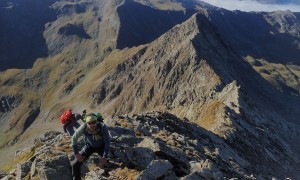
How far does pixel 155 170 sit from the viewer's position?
27000 mm

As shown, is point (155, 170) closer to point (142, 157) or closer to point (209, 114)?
point (142, 157)

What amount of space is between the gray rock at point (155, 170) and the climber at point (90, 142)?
289 cm

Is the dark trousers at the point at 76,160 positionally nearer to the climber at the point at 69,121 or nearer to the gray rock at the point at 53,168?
the gray rock at the point at 53,168

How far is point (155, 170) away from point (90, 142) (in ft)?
14.9

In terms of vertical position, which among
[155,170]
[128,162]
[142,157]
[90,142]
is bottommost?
[128,162]

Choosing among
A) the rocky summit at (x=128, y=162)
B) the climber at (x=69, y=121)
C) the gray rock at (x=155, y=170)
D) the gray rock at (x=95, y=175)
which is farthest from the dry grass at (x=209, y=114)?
the gray rock at (x=95, y=175)

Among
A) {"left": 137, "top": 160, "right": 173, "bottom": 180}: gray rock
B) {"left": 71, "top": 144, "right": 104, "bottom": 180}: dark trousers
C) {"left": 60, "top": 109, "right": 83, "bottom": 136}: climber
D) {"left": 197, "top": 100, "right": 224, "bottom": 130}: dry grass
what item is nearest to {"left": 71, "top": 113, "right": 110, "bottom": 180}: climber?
{"left": 71, "top": 144, "right": 104, "bottom": 180}: dark trousers

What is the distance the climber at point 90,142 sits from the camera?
2469 centimetres

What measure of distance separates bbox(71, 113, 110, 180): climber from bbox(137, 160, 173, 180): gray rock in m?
2.89

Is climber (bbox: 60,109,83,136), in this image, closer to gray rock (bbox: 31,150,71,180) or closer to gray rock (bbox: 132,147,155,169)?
gray rock (bbox: 132,147,155,169)

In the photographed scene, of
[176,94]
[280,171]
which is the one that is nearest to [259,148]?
[280,171]

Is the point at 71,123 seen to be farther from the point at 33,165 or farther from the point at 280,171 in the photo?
the point at 280,171

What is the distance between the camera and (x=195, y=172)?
28922 millimetres

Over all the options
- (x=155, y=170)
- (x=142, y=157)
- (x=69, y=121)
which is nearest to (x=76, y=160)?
(x=155, y=170)
